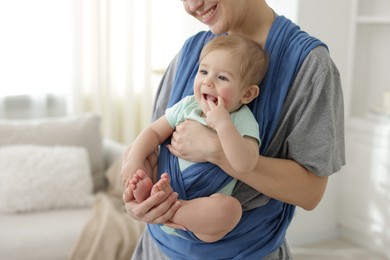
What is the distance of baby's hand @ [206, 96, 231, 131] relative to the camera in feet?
3.59

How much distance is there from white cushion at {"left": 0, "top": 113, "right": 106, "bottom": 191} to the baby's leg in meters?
2.23

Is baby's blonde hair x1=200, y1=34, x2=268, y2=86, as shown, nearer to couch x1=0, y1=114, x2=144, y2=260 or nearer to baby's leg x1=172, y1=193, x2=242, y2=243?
baby's leg x1=172, y1=193, x2=242, y2=243

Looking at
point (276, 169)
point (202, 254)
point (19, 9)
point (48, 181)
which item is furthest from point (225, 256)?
point (19, 9)

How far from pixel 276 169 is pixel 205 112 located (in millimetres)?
180

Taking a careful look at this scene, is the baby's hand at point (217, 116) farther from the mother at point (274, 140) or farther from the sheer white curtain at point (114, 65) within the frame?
the sheer white curtain at point (114, 65)

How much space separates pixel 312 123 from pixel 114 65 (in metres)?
2.94

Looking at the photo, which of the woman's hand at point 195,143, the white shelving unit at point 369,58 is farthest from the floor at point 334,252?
the woman's hand at point 195,143

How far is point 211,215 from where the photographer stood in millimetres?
1110

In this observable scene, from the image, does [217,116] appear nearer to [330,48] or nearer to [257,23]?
[257,23]

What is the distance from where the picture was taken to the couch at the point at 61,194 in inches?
106

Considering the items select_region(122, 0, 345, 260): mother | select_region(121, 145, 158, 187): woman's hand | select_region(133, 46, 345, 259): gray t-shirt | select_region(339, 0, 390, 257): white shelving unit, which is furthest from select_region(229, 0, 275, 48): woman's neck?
select_region(339, 0, 390, 257): white shelving unit

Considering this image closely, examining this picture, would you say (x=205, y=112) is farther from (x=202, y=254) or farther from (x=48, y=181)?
(x=48, y=181)

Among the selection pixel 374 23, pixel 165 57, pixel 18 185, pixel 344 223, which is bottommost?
pixel 344 223

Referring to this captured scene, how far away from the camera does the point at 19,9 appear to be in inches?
140
